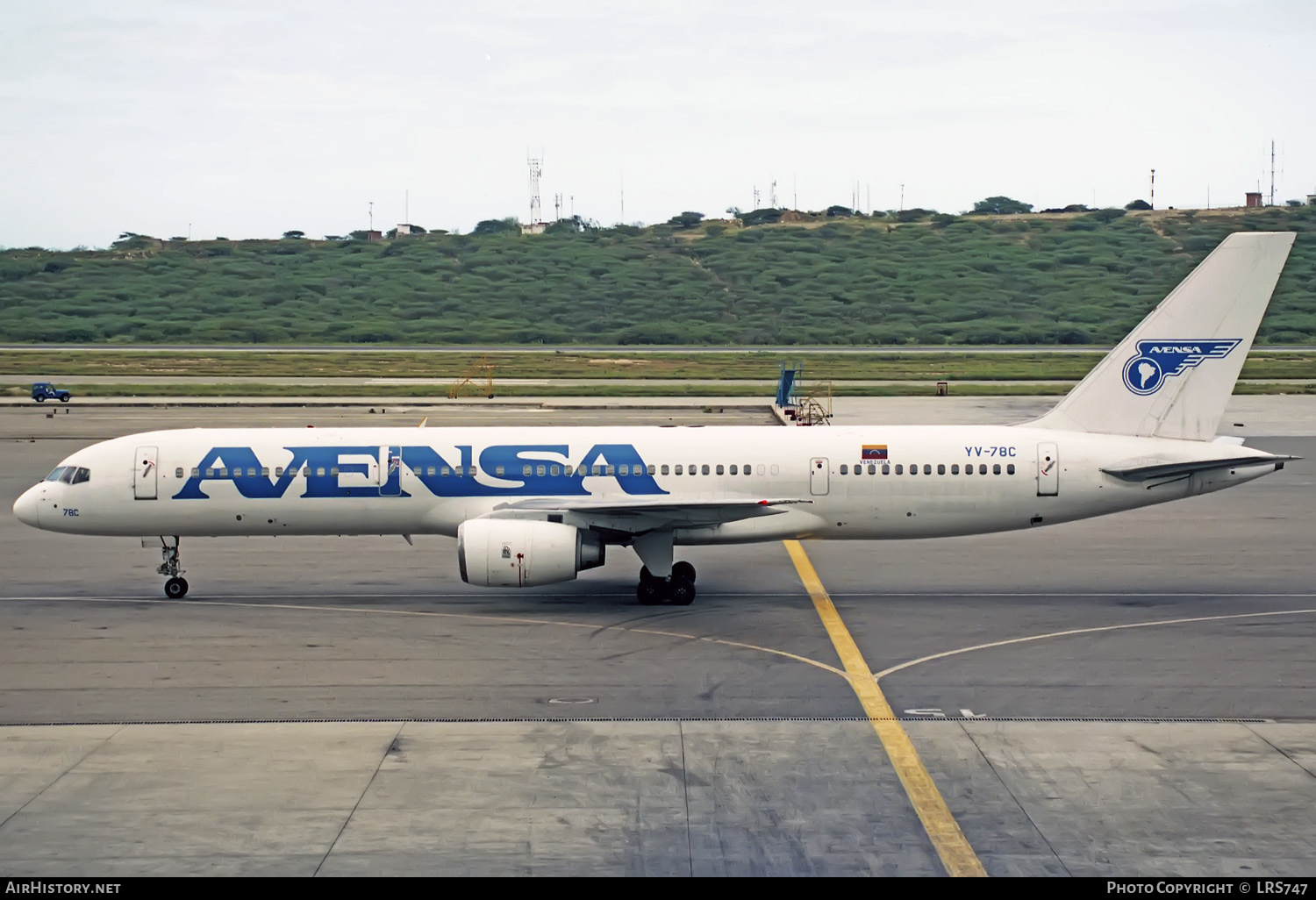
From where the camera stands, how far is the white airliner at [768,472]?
30188 mm

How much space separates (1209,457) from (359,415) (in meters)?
44.0

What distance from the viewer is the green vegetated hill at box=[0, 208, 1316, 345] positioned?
13800cm

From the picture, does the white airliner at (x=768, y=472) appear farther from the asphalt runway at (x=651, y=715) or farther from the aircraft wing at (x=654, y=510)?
the asphalt runway at (x=651, y=715)

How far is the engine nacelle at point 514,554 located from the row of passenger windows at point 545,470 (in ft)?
8.24

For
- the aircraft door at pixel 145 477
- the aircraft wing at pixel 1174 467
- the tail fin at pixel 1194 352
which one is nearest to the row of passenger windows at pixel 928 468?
the aircraft wing at pixel 1174 467

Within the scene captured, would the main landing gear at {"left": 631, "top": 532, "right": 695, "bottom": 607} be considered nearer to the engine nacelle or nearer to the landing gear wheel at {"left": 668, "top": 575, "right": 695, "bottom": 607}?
the landing gear wheel at {"left": 668, "top": 575, "right": 695, "bottom": 607}

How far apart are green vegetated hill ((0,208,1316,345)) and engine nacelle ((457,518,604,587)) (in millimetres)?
105917

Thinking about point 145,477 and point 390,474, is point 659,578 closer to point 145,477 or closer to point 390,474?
point 390,474

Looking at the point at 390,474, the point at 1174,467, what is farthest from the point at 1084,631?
the point at 390,474

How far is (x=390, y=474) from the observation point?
30422 mm

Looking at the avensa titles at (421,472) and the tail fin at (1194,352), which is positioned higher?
the tail fin at (1194,352)

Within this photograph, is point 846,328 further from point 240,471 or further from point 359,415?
point 240,471

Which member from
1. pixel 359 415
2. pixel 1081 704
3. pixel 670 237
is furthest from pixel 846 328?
pixel 1081 704

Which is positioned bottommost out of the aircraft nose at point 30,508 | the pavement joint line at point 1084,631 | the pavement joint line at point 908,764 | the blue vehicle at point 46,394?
the pavement joint line at point 908,764
